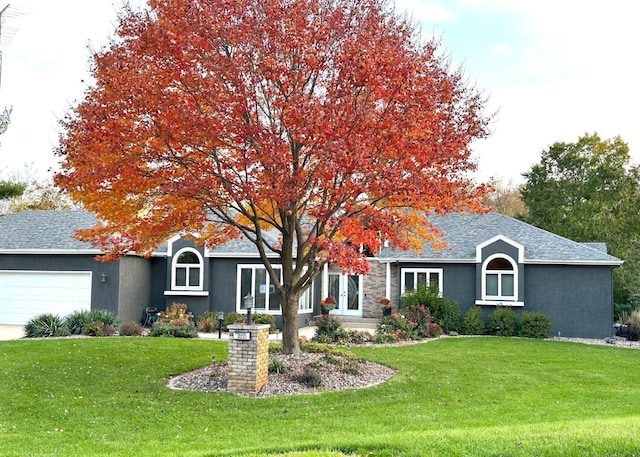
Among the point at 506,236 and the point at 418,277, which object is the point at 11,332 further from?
the point at 506,236

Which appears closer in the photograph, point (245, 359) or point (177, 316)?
point (245, 359)

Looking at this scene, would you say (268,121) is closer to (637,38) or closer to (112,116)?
(112,116)

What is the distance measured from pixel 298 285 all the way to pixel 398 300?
12043mm

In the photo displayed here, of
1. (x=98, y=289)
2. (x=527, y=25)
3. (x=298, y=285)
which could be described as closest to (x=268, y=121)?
(x=298, y=285)

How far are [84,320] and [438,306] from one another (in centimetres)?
1185

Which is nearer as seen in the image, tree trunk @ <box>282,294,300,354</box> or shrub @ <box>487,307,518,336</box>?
tree trunk @ <box>282,294,300,354</box>

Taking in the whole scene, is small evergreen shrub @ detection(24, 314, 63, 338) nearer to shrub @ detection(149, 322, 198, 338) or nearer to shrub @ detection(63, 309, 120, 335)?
shrub @ detection(63, 309, 120, 335)

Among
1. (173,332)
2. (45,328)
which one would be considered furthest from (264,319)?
(45,328)

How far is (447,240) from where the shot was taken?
24.2 m

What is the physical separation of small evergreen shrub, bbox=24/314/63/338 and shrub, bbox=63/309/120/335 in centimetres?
36

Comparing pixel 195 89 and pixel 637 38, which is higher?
pixel 637 38

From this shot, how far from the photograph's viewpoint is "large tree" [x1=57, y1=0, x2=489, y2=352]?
400 inches

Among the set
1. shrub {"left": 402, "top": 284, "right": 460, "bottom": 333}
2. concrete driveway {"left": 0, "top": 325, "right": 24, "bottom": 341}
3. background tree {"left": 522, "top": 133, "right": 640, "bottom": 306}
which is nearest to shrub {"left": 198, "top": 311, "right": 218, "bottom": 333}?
concrete driveway {"left": 0, "top": 325, "right": 24, "bottom": 341}

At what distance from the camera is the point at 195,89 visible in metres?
10.5
